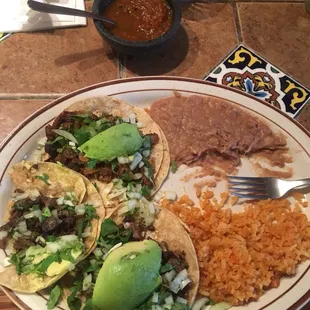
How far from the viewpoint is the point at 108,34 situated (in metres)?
2.21

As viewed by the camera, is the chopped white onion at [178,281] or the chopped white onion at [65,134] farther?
the chopped white onion at [65,134]

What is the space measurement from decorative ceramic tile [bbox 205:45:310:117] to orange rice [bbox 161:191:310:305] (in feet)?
2.07

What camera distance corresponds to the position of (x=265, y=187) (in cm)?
197

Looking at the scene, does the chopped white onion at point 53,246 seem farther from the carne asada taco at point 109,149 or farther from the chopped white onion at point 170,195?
the chopped white onion at point 170,195

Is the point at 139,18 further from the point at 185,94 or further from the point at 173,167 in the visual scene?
the point at 173,167

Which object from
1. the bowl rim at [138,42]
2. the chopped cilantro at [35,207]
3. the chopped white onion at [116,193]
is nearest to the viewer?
the chopped cilantro at [35,207]

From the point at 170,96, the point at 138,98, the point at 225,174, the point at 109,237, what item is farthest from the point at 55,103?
the point at 225,174

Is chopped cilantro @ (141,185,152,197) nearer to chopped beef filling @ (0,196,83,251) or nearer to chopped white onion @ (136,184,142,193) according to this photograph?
chopped white onion @ (136,184,142,193)

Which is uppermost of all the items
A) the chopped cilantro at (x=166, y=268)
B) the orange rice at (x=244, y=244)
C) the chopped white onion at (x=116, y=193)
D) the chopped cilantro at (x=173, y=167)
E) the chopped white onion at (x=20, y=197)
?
the chopped white onion at (x=20, y=197)

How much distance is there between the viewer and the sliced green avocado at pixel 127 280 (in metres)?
1.58

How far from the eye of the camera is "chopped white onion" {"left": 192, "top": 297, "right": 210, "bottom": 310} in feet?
5.65

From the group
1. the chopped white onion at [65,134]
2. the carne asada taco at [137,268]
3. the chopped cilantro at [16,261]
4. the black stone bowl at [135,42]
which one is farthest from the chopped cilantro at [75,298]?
the black stone bowl at [135,42]

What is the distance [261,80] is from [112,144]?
3.16 ft

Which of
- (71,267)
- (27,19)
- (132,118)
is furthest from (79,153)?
(27,19)
